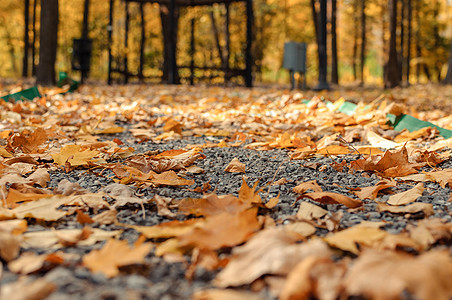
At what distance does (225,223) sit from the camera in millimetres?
1227

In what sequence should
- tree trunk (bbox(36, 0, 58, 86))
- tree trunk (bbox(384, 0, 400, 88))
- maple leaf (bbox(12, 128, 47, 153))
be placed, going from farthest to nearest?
tree trunk (bbox(384, 0, 400, 88)) → tree trunk (bbox(36, 0, 58, 86)) → maple leaf (bbox(12, 128, 47, 153))

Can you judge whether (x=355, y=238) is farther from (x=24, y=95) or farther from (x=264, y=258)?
(x=24, y=95)

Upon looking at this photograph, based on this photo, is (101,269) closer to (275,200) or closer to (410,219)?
(275,200)

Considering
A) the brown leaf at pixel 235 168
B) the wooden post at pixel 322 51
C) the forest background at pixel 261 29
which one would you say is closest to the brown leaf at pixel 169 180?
the brown leaf at pixel 235 168

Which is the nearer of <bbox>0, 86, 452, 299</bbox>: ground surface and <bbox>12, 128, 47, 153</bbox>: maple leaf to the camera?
<bbox>0, 86, 452, 299</bbox>: ground surface

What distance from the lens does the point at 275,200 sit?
157cm

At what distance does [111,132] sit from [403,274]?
9.74ft

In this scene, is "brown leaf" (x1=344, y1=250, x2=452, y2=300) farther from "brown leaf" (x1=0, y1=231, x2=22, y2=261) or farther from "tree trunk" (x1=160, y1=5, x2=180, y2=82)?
"tree trunk" (x1=160, y1=5, x2=180, y2=82)

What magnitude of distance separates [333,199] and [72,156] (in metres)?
1.34

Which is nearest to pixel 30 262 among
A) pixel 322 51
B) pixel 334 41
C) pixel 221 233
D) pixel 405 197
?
pixel 221 233

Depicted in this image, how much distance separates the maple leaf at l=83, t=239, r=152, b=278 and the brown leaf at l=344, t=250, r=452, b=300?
1.60 ft

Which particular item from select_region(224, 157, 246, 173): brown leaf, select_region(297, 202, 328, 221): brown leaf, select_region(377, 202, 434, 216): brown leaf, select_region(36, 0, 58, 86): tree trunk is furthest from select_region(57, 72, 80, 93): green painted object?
select_region(377, 202, 434, 216): brown leaf

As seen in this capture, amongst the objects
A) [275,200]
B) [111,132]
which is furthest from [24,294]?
[111,132]

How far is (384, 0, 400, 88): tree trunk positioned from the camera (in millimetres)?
10211
